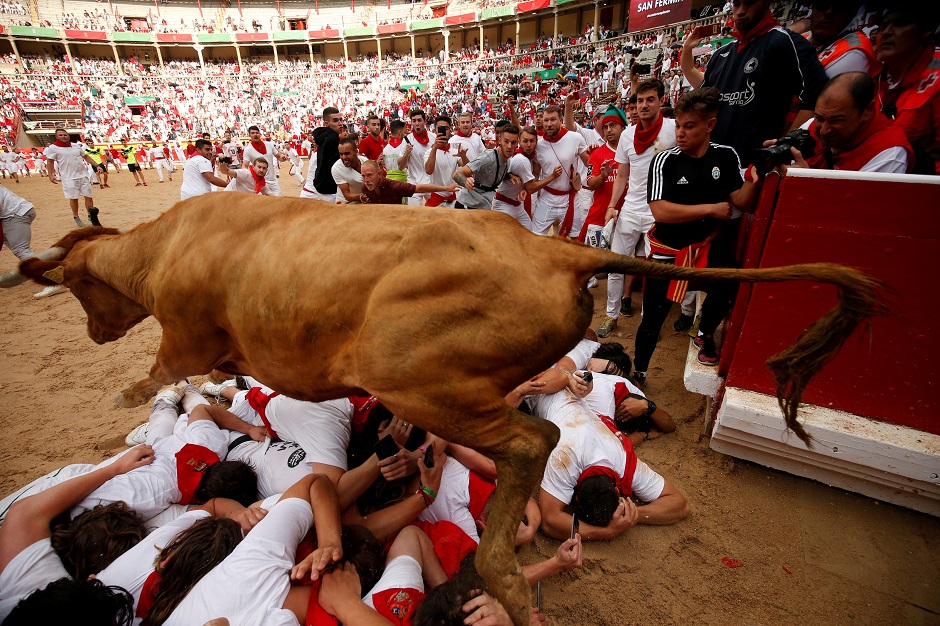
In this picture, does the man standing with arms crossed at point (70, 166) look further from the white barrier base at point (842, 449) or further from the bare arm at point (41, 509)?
the white barrier base at point (842, 449)

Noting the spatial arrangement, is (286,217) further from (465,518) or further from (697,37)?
(697,37)

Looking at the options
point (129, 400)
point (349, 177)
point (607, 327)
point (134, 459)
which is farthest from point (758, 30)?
point (134, 459)

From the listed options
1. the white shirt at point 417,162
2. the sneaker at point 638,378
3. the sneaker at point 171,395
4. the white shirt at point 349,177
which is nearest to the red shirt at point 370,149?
the white shirt at point 417,162

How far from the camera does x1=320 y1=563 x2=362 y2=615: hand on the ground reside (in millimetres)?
2115

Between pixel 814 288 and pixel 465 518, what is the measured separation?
271cm

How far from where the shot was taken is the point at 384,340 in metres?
1.75

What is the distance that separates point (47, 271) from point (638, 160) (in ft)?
17.9

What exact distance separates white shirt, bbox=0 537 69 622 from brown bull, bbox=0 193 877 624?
1.54 m

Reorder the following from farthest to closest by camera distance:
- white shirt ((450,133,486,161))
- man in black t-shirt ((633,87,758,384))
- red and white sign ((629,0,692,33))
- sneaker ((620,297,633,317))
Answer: red and white sign ((629,0,692,33))
white shirt ((450,133,486,161))
sneaker ((620,297,633,317))
man in black t-shirt ((633,87,758,384))

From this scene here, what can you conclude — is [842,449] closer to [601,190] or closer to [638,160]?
[638,160]

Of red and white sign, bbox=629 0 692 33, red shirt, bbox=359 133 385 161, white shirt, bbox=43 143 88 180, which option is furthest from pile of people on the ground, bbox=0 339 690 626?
red and white sign, bbox=629 0 692 33

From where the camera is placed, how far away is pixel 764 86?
3.60 m

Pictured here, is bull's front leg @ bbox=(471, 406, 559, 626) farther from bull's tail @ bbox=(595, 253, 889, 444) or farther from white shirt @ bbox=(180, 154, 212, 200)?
white shirt @ bbox=(180, 154, 212, 200)

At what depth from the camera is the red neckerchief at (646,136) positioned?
15.9ft
